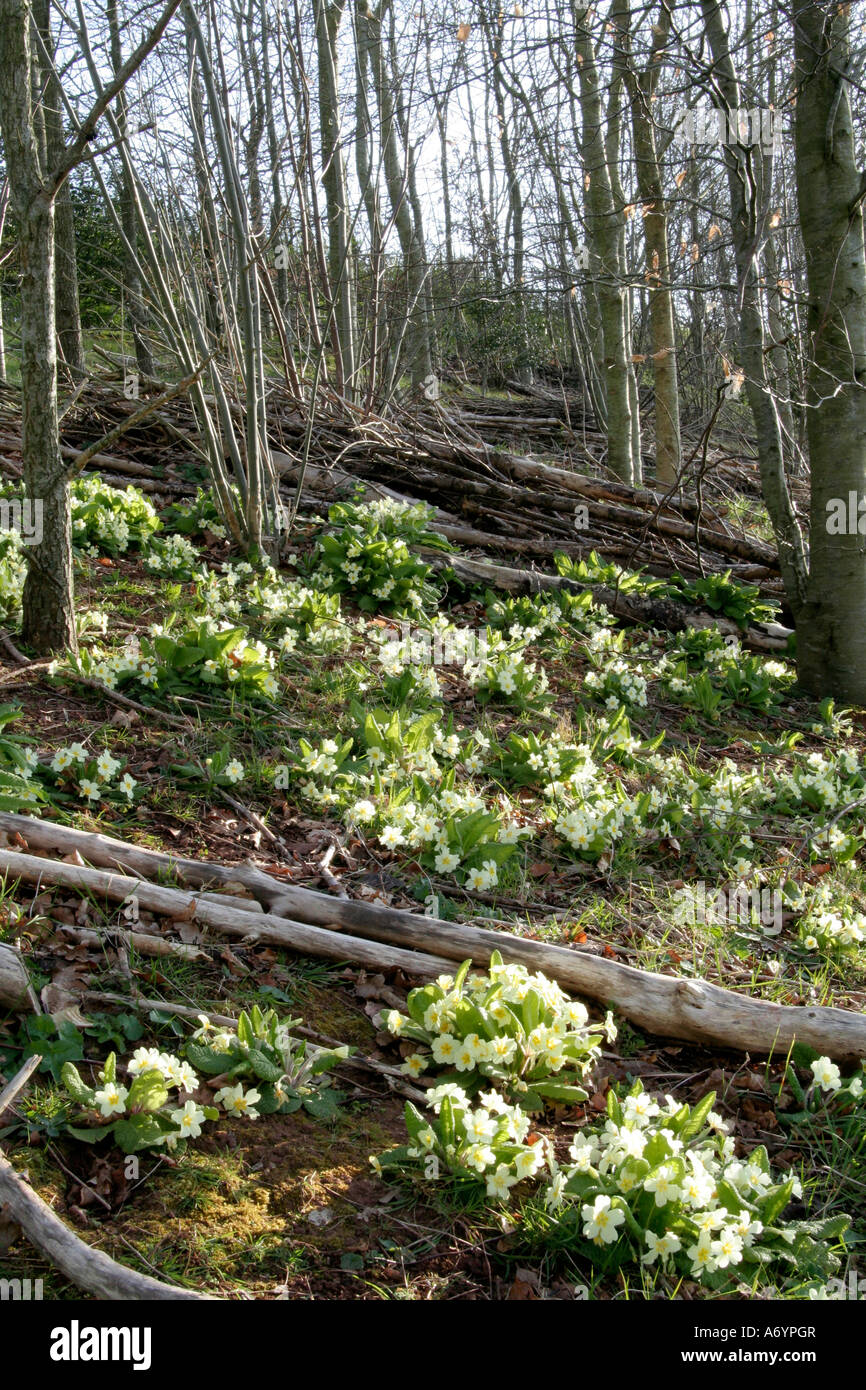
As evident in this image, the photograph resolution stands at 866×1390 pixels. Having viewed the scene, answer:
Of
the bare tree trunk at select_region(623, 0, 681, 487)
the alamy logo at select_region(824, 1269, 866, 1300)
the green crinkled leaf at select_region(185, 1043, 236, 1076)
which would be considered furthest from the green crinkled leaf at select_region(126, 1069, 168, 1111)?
the bare tree trunk at select_region(623, 0, 681, 487)

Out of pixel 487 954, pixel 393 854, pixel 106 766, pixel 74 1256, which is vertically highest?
pixel 106 766

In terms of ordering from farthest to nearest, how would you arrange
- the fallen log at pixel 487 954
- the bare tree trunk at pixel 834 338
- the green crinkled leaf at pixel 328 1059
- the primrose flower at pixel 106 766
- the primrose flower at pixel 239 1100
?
1. the bare tree trunk at pixel 834 338
2. the primrose flower at pixel 106 766
3. the fallen log at pixel 487 954
4. the green crinkled leaf at pixel 328 1059
5. the primrose flower at pixel 239 1100

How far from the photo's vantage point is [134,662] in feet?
14.7

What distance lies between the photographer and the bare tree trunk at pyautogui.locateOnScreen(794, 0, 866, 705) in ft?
18.9

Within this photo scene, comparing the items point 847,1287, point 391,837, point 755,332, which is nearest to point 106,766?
point 391,837

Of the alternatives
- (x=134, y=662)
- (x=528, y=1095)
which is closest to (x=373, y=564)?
(x=134, y=662)

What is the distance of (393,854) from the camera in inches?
146

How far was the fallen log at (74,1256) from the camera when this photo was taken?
71.4 inches

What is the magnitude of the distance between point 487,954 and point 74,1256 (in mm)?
1434

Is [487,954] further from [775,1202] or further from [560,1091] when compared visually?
[775,1202]

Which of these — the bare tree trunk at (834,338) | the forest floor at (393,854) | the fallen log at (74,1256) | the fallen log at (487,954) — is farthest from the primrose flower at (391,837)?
the bare tree trunk at (834,338)
